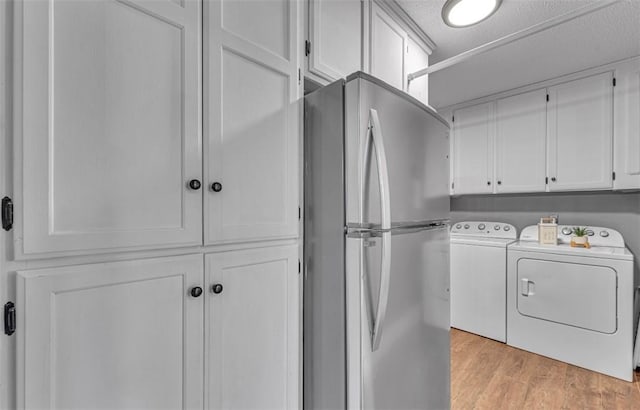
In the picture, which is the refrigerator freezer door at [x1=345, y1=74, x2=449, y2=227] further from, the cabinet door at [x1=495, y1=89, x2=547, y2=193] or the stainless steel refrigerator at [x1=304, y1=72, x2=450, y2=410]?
the cabinet door at [x1=495, y1=89, x2=547, y2=193]

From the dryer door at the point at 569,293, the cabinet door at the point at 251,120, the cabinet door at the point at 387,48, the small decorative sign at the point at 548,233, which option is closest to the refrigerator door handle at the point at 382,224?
the cabinet door at the point at 251,120

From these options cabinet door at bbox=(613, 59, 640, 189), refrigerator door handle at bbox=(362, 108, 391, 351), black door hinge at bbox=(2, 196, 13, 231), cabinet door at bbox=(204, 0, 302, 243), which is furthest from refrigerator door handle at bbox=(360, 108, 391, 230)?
cabinet door at bbox=(613, 59, 640, 189)

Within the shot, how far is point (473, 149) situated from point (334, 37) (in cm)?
266

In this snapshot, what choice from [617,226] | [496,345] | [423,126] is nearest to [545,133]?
[617,226]

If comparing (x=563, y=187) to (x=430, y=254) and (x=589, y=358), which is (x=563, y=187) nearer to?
(x=589, y=358)

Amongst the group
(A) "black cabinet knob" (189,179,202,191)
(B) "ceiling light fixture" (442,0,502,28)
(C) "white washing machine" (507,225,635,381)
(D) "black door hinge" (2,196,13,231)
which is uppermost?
(B) "ceiling light fixture" (442,0,502,28)

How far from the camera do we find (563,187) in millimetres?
2727

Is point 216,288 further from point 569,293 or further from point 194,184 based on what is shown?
point 569,293

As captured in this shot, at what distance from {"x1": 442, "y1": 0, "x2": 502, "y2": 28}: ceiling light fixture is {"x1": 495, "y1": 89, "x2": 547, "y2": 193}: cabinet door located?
1682 mm

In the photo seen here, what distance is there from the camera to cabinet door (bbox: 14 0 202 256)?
2.03ft

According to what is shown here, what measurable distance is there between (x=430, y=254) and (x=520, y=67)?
2.16 m

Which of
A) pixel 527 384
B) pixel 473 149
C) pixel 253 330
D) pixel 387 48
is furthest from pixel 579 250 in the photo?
pixel 253 330

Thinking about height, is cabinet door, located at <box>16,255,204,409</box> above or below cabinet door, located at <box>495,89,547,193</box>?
below

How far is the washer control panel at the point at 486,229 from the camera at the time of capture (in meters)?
3.25
